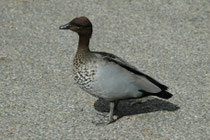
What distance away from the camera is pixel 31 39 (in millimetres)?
7293

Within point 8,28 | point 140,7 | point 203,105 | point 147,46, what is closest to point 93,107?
point 203,105

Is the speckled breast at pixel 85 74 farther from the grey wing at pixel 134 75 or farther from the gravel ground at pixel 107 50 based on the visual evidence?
the gravel ground at pixel 107 50

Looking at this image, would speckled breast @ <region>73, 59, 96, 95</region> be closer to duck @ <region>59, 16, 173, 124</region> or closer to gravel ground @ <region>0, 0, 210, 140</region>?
duck @ <region>59, 16, 173, 124</region>

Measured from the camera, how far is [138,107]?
5586 mm

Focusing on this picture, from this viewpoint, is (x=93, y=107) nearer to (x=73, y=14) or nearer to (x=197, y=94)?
(x=197, y=94)

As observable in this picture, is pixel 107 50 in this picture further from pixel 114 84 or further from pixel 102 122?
pixel 114 84

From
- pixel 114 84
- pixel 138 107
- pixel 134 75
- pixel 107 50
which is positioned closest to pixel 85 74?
pixel 114 84

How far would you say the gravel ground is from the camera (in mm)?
5055

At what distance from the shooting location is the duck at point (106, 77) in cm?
484

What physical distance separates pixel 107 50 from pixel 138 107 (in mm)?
1768

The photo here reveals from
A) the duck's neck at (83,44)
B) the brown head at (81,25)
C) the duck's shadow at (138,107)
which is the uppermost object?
the brown head at (81,25)

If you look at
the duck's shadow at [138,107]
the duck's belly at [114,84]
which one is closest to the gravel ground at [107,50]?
the duck's shadow at [138,107]

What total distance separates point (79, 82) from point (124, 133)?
82 centimetres

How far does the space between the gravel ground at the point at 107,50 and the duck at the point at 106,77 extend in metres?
0.45
